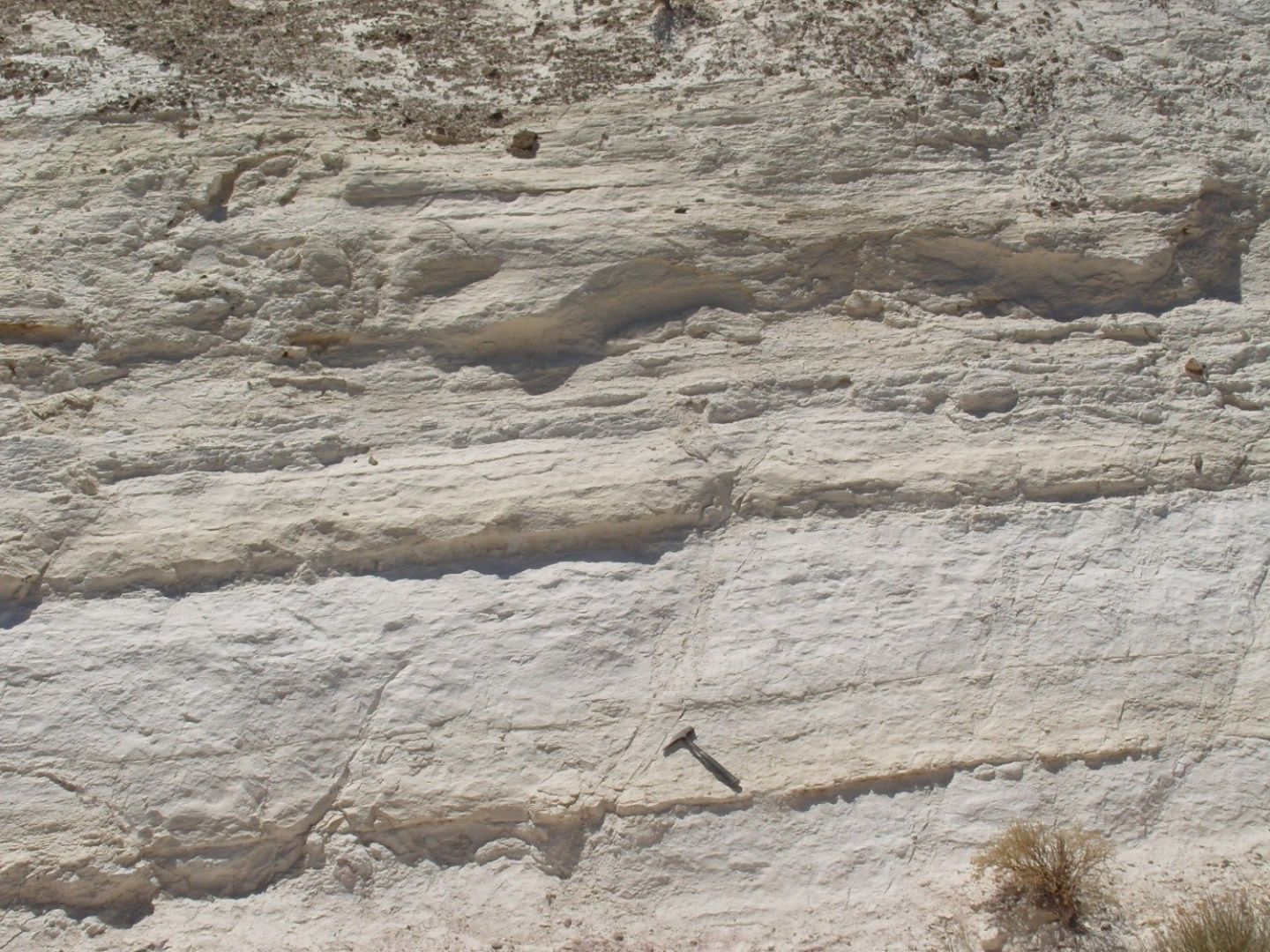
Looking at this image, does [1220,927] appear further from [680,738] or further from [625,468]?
[625,468]

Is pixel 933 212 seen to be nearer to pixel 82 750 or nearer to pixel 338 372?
pixel 338 372

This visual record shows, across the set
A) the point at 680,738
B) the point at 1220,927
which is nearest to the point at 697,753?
the point at 680,738

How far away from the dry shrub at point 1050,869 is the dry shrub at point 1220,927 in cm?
22

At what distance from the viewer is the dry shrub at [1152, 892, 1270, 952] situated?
149 inches

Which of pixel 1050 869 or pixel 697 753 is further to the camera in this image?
pixel 697 753

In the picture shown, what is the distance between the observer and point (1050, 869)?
3963 millimetres

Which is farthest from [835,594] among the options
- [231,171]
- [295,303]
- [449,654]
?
[231,171]

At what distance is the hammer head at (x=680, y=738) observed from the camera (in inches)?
169

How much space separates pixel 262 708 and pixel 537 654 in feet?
3.20

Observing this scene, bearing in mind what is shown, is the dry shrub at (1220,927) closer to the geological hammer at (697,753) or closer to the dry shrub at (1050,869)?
the dry shrub at (1050,869)

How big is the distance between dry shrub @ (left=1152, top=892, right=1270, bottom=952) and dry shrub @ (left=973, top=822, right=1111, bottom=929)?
0.74 ft

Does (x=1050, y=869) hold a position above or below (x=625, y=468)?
below

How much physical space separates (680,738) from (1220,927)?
180 centimetres

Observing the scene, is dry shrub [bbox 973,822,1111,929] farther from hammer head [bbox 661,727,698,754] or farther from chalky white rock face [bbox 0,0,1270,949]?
hammer head [bbox 661,727,698,754]
